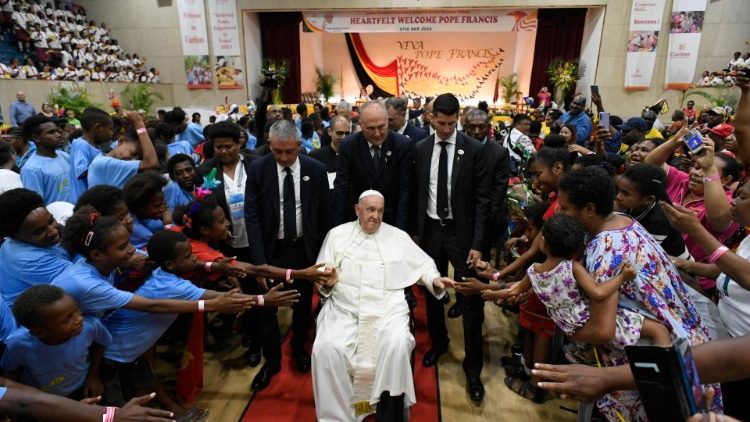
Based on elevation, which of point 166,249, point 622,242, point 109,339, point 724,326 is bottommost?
point 109,339

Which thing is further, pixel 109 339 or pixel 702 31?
pixel 702 31

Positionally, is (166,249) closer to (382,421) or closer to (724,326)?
(382,421)

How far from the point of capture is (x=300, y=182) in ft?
10.5

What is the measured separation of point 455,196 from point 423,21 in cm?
1226

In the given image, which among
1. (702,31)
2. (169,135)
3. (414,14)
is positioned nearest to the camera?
(169,135)

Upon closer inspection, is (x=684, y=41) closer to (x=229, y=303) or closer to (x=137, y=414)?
(x=229, y=303)

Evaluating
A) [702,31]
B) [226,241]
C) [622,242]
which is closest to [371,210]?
[226,241]

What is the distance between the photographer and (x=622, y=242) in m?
1.99

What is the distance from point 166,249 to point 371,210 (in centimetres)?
142

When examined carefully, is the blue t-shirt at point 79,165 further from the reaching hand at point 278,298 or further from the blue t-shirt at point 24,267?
the reaching hand at point 278,298

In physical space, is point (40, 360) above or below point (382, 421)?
above

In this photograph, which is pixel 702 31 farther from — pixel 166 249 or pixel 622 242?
pixel 166 249

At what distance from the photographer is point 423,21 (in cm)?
1370

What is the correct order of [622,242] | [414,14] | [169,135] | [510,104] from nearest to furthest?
[622,242], [169,135], [414,14], [510,104]
